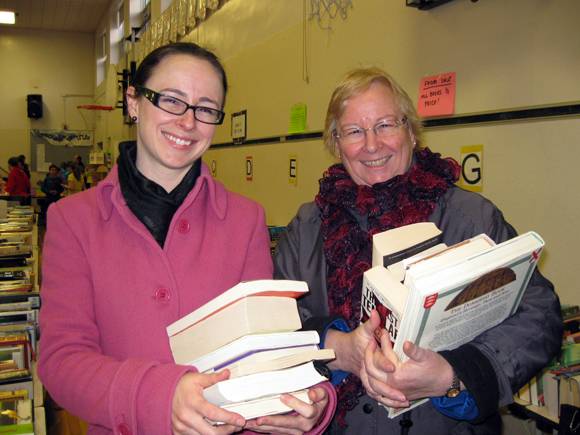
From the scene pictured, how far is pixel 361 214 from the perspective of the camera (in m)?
1.47

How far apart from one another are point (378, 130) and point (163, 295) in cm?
88

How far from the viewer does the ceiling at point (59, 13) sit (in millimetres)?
11531

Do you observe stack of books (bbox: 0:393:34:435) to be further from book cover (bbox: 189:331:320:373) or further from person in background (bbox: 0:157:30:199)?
person in background (bbox: 0:157:30:199)

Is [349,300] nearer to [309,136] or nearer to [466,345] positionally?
[466,345]

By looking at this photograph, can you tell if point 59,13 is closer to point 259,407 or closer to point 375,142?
point 375,142

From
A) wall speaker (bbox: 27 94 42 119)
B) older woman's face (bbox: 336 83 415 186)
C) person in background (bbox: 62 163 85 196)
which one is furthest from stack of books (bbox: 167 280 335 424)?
wall speaker (bbox: 27 94 42 119)

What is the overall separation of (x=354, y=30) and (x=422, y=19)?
0.65 m

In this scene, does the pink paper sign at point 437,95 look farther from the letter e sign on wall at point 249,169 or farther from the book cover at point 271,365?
the letter e sign on wall at point 249,169

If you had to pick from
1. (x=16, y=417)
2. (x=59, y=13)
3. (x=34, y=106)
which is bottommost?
(x=16, y=417)

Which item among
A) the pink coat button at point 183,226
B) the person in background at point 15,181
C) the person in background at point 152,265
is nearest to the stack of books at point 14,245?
the person in background at point 152,265

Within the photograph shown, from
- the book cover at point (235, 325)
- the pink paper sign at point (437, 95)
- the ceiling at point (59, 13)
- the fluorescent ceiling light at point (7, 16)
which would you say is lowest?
the book cover at point (235, 325)

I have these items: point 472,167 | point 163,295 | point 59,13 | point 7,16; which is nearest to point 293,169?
point 472,167

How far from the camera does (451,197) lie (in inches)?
55.1

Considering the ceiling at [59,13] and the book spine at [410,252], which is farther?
the ceiling at [59,13]
